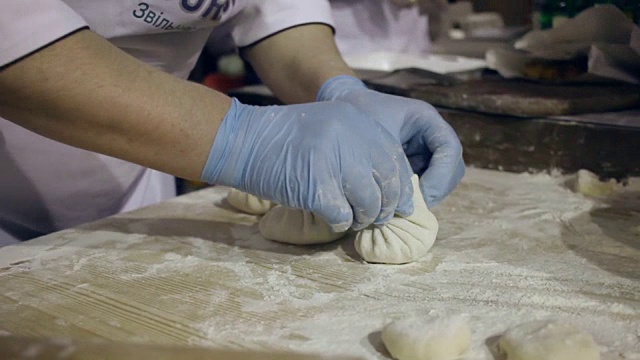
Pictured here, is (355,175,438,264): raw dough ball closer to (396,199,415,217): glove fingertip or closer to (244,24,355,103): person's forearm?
(396,199,415,217): glove fingertip

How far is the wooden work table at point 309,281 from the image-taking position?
1.11 m

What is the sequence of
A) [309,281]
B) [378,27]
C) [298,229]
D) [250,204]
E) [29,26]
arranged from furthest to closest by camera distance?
[378,27] < [250,204] < [298,229] < [309,281] < [29,26]

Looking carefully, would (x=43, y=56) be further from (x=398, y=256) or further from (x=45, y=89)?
(x=398, y=256)

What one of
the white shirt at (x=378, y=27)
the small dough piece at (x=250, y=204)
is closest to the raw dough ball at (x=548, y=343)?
the small dough piece at (x=250, y=204)

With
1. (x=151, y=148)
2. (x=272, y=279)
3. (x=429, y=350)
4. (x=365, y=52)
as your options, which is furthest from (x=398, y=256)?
(x=365, y=52)

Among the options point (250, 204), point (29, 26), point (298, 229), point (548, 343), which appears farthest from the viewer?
point (250, 204)

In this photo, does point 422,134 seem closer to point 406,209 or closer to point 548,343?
point 406,209

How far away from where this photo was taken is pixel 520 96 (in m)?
2.02

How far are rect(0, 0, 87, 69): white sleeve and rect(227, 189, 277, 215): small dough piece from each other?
2.02 feet

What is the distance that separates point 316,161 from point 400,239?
9.5 inches

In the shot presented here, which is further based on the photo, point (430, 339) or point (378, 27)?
point (378, 27)

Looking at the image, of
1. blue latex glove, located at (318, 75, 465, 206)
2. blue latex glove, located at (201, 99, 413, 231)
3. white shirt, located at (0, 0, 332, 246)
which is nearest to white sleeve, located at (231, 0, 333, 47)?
white shirt, located at (0, 0, 332, 246)

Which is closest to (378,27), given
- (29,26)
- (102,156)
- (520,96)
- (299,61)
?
(520,96)

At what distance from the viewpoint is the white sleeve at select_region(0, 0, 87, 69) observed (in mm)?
1179
